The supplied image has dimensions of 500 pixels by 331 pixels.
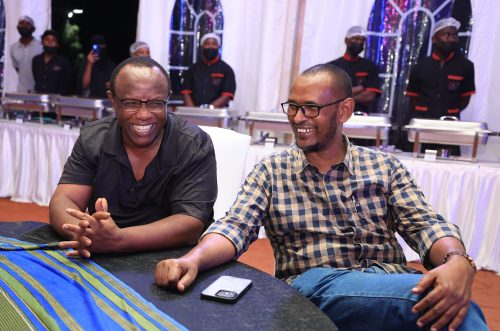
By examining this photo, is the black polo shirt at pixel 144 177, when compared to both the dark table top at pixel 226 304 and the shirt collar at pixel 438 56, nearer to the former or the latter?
the dark table top at pixel 226 304

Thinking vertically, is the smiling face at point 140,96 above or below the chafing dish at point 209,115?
above

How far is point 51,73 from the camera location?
5.76 metres

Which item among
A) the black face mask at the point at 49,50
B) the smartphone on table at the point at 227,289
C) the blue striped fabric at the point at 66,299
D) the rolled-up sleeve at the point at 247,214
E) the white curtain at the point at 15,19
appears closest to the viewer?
the blue striped fabric at the point at 66,299

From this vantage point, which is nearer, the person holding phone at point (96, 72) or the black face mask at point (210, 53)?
the black face mask at point (210, 53)

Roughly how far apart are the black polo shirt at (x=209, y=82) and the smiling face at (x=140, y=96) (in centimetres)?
336

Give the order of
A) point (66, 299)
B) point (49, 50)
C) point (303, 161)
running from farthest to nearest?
point (49, 50), point (303, 161), point (66, 299)

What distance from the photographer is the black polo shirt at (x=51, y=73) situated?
5.76m

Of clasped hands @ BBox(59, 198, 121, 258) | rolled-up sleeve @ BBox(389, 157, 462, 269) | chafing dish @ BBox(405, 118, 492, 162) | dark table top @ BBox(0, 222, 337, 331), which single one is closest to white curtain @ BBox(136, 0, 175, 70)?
chafing dish @ BBox(405, 118, 492, 162)

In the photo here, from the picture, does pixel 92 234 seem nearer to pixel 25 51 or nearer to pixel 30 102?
pixel 30 102

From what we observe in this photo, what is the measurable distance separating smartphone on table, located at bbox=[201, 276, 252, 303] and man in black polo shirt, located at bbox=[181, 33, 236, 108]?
155 inches

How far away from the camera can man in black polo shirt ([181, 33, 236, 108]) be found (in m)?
5.03

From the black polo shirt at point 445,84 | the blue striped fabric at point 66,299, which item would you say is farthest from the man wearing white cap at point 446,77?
the blue striped fabric at point 66,299

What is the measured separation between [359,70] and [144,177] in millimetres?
3377

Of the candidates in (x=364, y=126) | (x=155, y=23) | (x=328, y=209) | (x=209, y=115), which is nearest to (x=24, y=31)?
(x=155, y=23)
